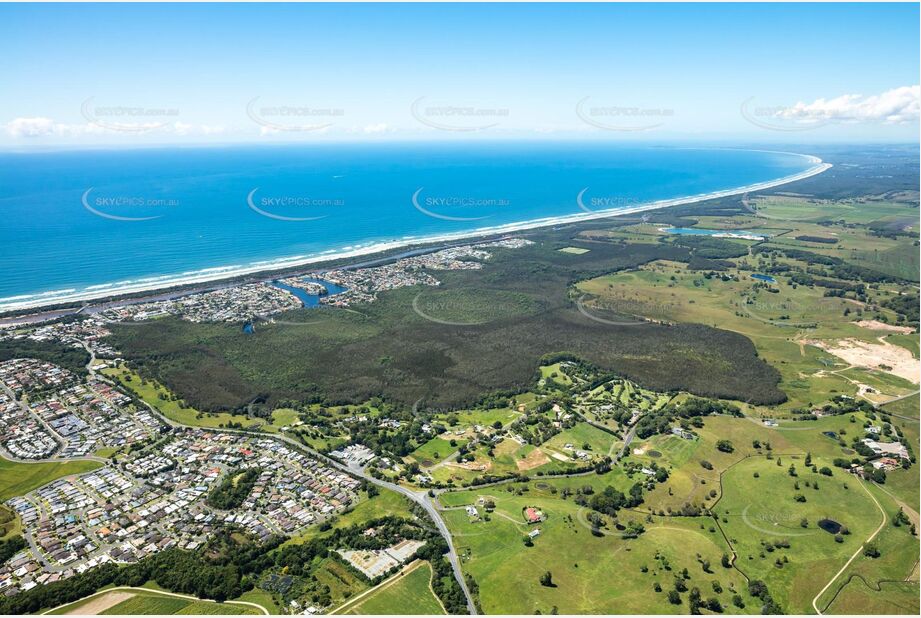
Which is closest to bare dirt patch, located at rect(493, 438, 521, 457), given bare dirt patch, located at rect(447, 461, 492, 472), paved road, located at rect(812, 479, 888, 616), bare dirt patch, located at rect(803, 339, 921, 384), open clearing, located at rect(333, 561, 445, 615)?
bare dirt patch, located at rect(447, 461, 492, 472)

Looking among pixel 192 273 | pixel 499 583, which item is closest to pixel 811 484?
pixel 499 583

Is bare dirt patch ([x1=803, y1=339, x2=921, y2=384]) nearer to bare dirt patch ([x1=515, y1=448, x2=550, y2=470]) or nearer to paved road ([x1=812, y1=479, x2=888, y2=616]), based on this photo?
paved road ([x1=812, y1=479, x2=888, y2=616])

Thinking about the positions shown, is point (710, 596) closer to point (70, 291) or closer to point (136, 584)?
point (136, 584)

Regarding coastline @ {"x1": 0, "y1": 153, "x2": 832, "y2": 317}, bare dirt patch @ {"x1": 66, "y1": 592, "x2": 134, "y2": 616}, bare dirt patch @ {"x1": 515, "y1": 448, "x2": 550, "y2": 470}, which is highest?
coastline @ {"x1": 0, "y1": 153, "x2": 832, "y2": 317}

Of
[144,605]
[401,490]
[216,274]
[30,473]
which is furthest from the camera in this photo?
[216,274]

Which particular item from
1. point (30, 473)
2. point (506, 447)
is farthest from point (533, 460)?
point (30, 473)

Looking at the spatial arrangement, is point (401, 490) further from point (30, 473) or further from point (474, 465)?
point (30, 473)

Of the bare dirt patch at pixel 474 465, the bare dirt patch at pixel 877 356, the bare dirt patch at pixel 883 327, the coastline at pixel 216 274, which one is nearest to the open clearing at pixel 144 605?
the bare dirt patch at pixel 474 465
